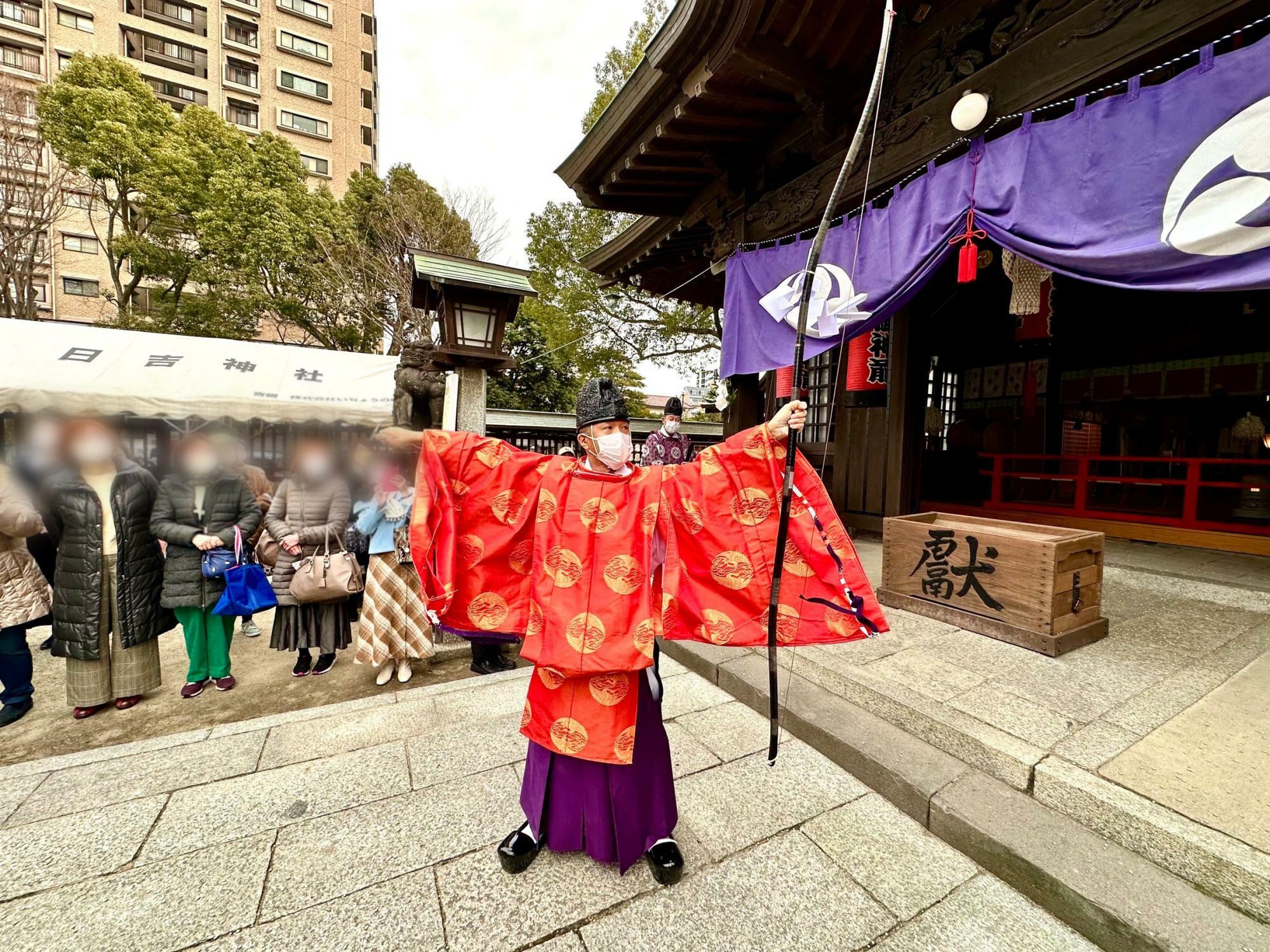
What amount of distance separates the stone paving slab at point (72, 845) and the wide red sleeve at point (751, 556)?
2.65 m

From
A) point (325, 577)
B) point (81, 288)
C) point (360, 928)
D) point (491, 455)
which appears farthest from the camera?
point (81, 288)

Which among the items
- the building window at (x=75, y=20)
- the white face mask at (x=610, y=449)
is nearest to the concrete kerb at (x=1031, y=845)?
the white face mask at (x=610, y=449)

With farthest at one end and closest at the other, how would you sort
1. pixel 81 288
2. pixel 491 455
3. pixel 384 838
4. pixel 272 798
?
1. pixel 81 288
2. pixel 272 798
3. pixel 384 838
4. pixel 491 455

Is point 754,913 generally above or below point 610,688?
below

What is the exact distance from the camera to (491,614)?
2146 millimetres

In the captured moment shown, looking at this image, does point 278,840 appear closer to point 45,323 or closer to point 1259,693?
point 1259,693

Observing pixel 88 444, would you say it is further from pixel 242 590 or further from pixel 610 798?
pixel 610 798

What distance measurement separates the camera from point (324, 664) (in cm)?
448

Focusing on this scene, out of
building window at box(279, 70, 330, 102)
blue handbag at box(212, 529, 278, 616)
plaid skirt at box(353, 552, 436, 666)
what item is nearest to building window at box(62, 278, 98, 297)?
building window at box(279, 70, 330, 102)

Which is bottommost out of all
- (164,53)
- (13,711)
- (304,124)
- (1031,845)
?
(13,711)

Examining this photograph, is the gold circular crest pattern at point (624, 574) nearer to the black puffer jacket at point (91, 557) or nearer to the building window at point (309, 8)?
the black puffer jacket at point (91, 557)

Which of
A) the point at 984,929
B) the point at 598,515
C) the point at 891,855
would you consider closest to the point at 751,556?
the point at 598,515

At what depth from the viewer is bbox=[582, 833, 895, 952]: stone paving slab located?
1.81 metres

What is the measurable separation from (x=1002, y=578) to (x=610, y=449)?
10.7ft
